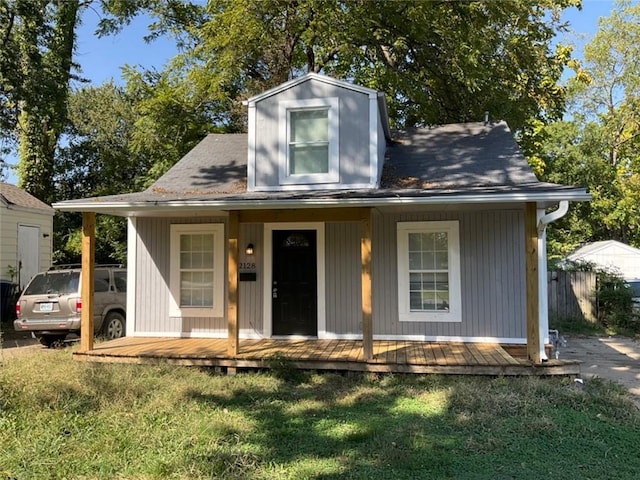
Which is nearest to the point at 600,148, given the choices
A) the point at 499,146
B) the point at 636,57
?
the point at 636,57

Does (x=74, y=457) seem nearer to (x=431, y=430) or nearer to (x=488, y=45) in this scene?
(x=431, y=430)

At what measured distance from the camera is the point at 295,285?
871cm

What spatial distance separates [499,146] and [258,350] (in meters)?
5.80

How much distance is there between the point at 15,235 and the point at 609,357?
15349 millimetres

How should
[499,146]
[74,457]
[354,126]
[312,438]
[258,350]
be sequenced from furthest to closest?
[499,146]
[354,126]
[258,350]
[312,438]
[74,457]

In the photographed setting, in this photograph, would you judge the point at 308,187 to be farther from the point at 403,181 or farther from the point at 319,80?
the point at 319,80

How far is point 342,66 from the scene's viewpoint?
1530 centimetres

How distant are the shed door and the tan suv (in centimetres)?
587

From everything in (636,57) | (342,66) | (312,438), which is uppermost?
(636,57)

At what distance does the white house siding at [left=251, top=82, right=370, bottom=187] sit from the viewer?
8.09 meters

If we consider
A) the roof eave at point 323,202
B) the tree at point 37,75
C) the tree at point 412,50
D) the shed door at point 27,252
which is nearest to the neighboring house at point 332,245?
the roof eave at point 323,202

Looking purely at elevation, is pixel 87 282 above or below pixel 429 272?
below

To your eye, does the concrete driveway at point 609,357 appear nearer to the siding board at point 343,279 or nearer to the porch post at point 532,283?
the porch post at point 532,283


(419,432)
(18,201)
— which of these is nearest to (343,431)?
(419,432)
